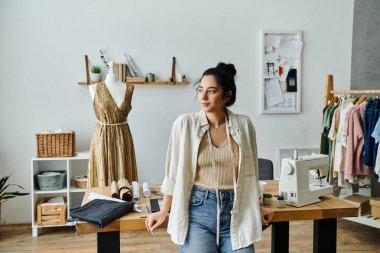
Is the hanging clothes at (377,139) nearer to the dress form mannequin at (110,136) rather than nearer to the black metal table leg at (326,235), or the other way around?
the black metal table leg at (326,235)

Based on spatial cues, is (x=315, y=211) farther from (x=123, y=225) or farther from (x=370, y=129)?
(x=370, y=129)

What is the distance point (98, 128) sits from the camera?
367 centimetres

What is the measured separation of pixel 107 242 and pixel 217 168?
2.28 ft

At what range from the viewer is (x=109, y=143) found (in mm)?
3619

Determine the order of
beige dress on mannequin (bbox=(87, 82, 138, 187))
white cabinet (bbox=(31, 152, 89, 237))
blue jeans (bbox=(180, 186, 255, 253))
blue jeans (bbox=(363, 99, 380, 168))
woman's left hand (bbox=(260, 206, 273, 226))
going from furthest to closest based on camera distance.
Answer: white cabinet (bbox=(31, 152, 89, 237))
blue jeans (bbox=(363, 99, 380, 168))
beige dress on mannequin (bbox=(87, 82, 138, 187))
woman's left hand (bbox=(260, 206, 273, 226))
blue jeans (bbox=(180, 186, 255, 253))

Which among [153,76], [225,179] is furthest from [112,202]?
[153,76]

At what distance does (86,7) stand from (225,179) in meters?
3.16

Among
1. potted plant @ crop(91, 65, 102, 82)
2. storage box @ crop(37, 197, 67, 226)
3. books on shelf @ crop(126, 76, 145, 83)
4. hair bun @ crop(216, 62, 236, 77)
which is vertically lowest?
storage box @ crop(37, 197, 67, 226)

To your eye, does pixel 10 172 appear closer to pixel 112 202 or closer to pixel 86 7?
pixel 86 7

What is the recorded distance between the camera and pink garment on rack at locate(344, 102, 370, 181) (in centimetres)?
402

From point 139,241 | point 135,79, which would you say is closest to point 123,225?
point 139,241

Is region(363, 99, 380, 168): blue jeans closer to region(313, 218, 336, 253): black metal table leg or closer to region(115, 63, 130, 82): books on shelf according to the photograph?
region(313, 218, 336, 253): black metal table leg

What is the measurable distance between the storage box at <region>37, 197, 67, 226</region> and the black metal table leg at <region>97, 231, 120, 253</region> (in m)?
2.20

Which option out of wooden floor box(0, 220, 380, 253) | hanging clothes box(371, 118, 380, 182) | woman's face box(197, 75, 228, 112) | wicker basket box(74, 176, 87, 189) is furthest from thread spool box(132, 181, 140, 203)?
hanging clothes box(371, 118, 380, 182)
